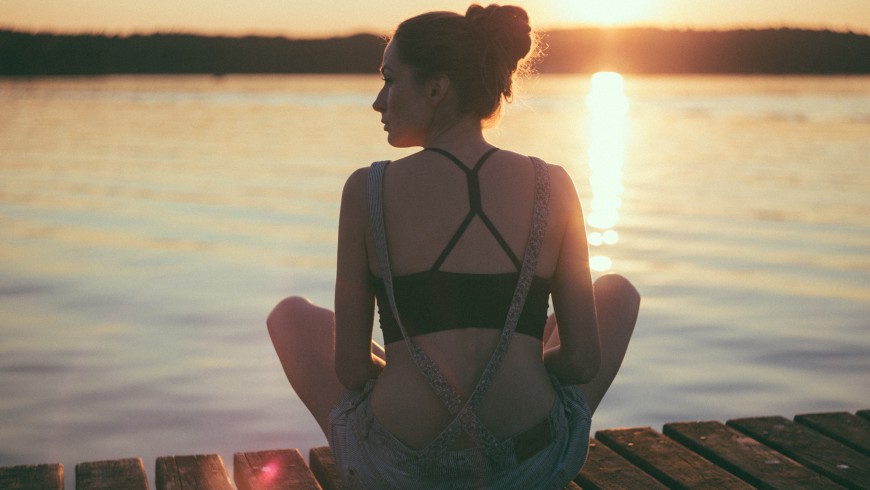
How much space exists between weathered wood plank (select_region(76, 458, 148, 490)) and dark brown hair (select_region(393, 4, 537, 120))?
1874 millimetres

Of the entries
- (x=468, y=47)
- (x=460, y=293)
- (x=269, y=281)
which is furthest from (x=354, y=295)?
(x=269, y=281)

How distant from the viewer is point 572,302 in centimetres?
301

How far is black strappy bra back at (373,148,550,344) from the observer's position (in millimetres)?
2779

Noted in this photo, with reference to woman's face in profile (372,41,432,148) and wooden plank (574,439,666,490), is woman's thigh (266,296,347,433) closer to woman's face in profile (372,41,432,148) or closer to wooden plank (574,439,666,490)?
woman's face in profile (372,41,432,148)

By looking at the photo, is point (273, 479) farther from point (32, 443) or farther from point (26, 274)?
point (26, 274)

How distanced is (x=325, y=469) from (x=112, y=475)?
754 mm

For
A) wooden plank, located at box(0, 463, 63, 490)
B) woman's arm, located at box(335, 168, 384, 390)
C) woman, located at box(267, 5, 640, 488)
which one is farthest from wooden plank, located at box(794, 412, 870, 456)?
wooden plank, located at box(0, 463, 63, 490)

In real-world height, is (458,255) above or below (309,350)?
above

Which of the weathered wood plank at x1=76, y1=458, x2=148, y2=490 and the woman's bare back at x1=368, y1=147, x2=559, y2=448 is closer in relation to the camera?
the woman's bare back at x1=368, y1=147, x2=559, y2=448

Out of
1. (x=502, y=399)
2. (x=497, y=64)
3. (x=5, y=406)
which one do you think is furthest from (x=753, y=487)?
(x=5, y=406)

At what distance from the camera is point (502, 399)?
2.90 m

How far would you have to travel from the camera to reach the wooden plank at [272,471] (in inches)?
150

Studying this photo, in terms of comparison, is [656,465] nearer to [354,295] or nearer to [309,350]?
[309,350]

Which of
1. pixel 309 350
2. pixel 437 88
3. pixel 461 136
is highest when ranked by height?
pixel 437 88
